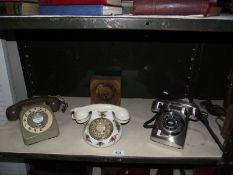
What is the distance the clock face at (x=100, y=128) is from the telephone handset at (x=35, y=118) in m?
0.13

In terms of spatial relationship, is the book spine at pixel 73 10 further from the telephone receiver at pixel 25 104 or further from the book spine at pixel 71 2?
the telephone receiver at pixel 25 104

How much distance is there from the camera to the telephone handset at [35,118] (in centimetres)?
81

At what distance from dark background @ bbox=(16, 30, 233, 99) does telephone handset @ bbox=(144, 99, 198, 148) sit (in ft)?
0.59

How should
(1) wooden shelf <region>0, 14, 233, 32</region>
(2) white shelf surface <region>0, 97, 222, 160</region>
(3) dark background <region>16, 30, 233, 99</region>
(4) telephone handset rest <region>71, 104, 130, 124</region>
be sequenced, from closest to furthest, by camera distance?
(1) wooden shelf <region>0, 14, 233, 32</region>
(2) white shelf surface <region>0, 97, 222, 160</region>
(4) telephone handset rest <region>71, 104, 130, 124</region>
(3) dark background <region>16, 30, 233, 99</region>

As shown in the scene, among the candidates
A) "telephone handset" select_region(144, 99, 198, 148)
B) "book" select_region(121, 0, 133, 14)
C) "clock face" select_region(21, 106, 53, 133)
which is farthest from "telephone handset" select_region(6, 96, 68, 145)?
"book" select_region(121, 0, 133, 14)

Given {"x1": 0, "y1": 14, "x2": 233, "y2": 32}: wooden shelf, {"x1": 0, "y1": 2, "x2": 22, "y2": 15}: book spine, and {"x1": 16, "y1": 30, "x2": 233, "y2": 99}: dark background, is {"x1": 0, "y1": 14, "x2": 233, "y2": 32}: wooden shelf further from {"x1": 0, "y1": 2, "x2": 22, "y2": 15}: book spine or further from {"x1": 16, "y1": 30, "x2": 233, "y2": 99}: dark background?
{"x1": 16, "y1": 30, "x2": 233, "y2": 99}: dark background

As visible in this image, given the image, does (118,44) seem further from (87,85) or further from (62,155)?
(62,155)

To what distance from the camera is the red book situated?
60 centimetres

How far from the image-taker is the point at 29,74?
1.09 meters

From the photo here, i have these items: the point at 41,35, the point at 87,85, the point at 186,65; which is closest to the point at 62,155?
the point at 87,85

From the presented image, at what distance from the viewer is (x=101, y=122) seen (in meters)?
0.85

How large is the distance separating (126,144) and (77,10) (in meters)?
0.47

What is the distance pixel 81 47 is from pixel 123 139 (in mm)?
438

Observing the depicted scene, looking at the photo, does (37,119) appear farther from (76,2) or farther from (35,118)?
(76,2)
